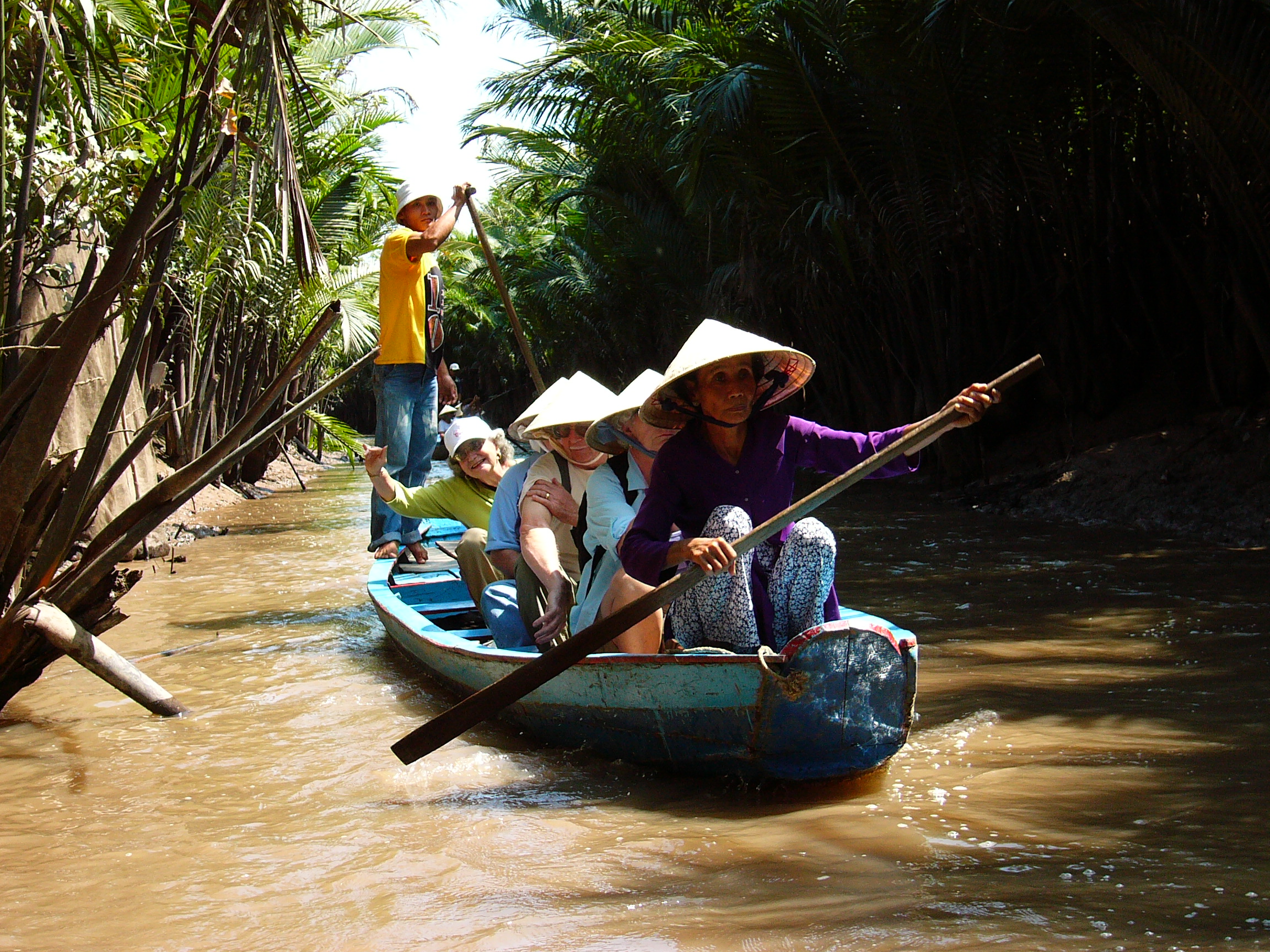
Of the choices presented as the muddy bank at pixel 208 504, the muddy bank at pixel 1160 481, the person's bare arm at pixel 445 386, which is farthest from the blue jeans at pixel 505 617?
the muddy bank at pixel 1160 481

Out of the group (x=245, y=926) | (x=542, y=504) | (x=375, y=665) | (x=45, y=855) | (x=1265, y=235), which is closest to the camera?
(x=245, y=926)

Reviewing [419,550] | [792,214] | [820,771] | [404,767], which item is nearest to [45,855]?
[404,767]

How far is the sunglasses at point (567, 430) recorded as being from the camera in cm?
454

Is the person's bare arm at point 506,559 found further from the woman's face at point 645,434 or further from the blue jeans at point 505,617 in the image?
the woman's face at point 645,434

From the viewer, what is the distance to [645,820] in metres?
3.59

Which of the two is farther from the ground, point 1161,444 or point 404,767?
point 1161,444

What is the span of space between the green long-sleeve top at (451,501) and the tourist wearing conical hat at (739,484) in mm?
2278

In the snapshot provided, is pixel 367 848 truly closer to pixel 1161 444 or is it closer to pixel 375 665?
pixel 375 665

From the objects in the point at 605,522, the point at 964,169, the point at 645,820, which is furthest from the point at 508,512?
the point at 964,169

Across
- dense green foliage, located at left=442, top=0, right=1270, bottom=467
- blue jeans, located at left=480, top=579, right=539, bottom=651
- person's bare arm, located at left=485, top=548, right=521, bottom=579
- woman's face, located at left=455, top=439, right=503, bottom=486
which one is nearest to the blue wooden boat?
blue jeans, located at left=480, top=579, right=539, bottom=651

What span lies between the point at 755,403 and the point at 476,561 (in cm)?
219

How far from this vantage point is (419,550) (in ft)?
23.7

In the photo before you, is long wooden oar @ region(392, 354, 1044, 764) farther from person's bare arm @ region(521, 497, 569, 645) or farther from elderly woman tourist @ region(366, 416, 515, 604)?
elderly woman tourist @ region(366, 416, 515, 604)

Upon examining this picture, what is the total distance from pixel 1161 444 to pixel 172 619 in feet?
25.8
